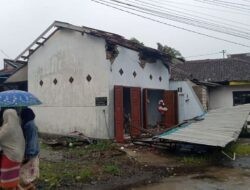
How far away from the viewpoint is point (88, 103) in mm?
14812

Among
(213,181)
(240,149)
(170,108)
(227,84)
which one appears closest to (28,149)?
(213,181)

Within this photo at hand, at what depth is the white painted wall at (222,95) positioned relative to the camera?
75.2ft

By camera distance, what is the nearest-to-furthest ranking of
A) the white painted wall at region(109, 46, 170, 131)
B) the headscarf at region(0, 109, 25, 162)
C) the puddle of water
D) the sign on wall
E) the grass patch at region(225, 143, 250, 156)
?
the headscarf at region(0, 109, 25, 162) → the puddle of water → the grass patch at region(225, 143, 250, 156) → the sign on wall → the white painted wall at region(109, 46, 170, 131)

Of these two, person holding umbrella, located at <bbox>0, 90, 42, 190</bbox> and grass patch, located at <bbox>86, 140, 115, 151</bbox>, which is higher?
person holding umbrella, located at <bbox>0, 90, 42, 190</bbox>

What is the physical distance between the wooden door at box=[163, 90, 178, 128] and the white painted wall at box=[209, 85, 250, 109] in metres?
5.68

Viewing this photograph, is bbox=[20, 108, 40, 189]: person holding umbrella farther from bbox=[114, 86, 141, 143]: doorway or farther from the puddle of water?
bbox=[114, 86, 141, 143]: doorway

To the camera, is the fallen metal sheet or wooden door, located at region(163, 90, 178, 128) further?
wooden door, located at region(163, 90, 178, 128)

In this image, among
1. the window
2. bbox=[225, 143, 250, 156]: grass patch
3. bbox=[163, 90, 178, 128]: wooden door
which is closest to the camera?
bbox=[225, 143, 250, 156]: grass patch

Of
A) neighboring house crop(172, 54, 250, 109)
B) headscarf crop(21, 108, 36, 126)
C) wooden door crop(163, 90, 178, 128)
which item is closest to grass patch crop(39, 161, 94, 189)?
headscarf crop(21, 108, 36, 126)

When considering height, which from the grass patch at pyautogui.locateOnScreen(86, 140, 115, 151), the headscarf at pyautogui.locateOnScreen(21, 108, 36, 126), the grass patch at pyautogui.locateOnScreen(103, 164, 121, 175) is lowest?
the grass patch at pyautogui.locateOnScreen(103, 164, 121, 175)

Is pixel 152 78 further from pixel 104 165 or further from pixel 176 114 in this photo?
pixel 104 165

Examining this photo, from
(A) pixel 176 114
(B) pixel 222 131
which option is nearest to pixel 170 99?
(A) pixel 176 114

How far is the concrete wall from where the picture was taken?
14.5 m

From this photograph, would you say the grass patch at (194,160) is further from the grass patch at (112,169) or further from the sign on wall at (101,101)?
the sign on wall at (101,101)
